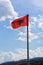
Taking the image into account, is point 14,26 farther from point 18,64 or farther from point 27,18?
point 18,64

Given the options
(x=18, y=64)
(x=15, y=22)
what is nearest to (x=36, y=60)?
(x=18, y=64)

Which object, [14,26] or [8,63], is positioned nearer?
[14,26]

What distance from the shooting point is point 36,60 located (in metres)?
70.8

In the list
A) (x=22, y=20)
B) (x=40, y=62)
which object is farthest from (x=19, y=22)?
(x=40, y=62)

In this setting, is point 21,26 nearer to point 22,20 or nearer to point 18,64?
point 22,20

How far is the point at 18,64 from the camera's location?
245ft

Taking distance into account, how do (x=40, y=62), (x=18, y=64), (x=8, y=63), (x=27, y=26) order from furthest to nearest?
(x=8, y=63) < (x=18, y=64) < (x=40, y=62) < (x=27, y=26)

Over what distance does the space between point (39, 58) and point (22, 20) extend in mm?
32918

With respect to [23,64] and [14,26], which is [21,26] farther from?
[23,64]

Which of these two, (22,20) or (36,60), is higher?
(22,20)

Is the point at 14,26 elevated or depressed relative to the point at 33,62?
elevated

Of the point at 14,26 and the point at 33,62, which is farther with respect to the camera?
the point at 33,62

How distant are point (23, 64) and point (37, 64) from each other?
465 cm

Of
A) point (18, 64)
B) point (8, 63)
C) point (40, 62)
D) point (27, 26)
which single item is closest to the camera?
point (27, 26)
